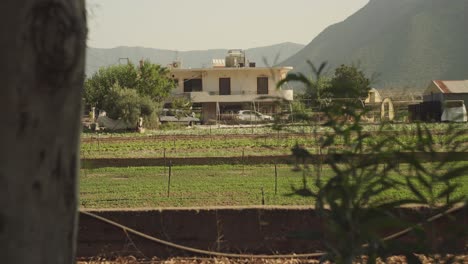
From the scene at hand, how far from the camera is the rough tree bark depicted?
134 centimetres

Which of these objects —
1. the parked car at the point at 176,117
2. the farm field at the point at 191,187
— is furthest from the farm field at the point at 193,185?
the parked car at the point at 176,117

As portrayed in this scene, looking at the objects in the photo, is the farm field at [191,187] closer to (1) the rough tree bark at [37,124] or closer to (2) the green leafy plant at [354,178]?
(2) the green leafy plant at [354,178]

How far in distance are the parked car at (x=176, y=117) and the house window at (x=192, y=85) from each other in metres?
12.4

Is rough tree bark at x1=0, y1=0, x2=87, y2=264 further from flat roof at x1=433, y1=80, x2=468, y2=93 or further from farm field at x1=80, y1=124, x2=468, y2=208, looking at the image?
flat roof at x1=433, y1=80, x2=468, y2=93

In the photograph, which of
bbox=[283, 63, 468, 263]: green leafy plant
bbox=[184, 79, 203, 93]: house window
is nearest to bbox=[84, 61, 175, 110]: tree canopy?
bbox=[184, 79, 203, 93]: house window

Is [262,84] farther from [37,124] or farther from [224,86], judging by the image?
[37,124]

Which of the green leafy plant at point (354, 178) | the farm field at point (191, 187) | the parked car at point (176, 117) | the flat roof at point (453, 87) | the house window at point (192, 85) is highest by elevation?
the house window at point (192, 85)

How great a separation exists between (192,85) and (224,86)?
3191mm

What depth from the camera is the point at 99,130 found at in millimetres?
37812

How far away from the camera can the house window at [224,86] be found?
57812 mm

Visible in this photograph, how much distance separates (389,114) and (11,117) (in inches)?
85.4

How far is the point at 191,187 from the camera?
12.0 meters

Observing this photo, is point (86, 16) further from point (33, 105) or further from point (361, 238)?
point (361, 238)

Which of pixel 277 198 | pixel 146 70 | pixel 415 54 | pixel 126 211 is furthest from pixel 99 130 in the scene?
pixel 415 54
